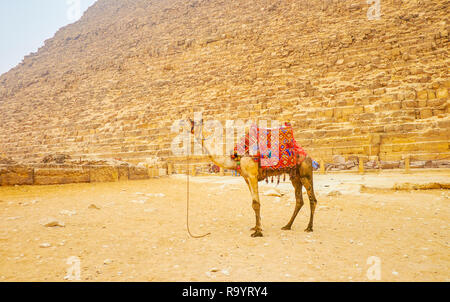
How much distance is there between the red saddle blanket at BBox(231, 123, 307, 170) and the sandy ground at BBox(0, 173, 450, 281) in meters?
0.78

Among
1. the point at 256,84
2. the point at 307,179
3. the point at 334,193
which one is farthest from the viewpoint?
the point at 256,84

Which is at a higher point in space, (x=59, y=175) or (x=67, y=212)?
(x=59, y=175)

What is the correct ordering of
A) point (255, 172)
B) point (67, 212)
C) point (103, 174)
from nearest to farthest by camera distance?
point (255, 172) < point (67, 212) < point (103, 174)

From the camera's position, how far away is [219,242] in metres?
2.70

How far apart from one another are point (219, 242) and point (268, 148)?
1.13 meters

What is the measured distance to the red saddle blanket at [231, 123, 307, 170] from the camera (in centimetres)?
311

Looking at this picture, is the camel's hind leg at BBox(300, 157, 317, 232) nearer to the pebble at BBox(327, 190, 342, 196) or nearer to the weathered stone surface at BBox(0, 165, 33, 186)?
the pebble at BBox(327, 190, 342, 196)

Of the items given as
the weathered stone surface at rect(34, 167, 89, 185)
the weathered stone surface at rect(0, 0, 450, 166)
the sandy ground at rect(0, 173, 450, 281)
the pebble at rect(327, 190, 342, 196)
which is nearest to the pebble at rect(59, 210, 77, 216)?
the sandy ground at rect(0, 173, 450, 281)

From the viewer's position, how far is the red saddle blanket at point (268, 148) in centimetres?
311

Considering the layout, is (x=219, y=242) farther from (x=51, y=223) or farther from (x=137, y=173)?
(x=137, y=173)

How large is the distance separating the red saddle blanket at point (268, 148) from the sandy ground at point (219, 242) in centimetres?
78

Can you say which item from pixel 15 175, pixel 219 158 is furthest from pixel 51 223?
pixel 15 175

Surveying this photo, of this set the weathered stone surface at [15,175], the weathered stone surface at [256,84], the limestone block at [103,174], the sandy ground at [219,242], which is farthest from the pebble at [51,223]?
the weathered stone surface at [256,84]

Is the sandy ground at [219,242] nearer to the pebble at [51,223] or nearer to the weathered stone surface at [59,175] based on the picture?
the pebble at [51,223]
